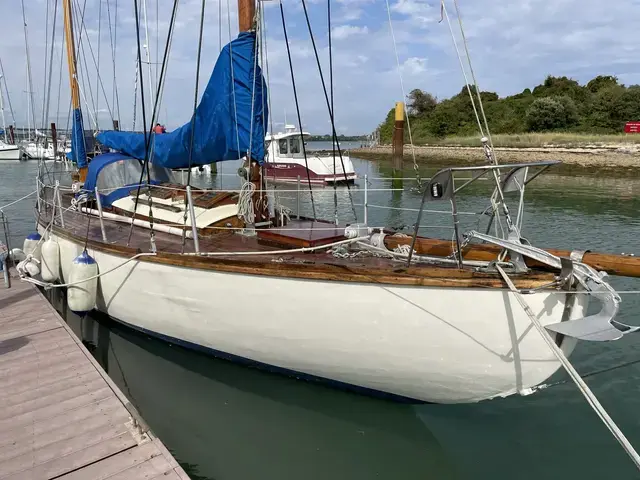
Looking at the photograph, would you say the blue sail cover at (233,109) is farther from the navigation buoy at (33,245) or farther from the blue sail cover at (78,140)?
the blue sail cover at (78,140)

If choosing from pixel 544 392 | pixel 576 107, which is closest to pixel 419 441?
pixel 544 392

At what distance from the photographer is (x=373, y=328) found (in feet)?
13.8

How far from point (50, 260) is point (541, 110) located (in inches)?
2004

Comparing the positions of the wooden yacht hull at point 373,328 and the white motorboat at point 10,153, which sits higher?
the white motorboat at point 10,153

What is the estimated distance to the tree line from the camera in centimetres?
4612

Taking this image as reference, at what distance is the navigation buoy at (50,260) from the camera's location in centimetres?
772

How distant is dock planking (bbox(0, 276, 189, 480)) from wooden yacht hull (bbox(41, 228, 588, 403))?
1.20 metres

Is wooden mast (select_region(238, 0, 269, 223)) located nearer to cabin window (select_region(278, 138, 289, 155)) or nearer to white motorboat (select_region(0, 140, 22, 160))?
cabin window (select_region(278, 138, 289, 155))

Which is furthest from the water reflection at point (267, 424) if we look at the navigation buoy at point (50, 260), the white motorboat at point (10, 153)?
the white motorboat at point (10, 153)

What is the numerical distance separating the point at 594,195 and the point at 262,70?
21.0 meters

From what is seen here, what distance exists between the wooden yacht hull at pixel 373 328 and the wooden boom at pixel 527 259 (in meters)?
0.34

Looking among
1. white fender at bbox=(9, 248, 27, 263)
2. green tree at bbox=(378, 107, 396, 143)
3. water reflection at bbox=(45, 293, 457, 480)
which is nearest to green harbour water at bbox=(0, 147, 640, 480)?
water reflection at bbox=(45, 293, 457, 480)

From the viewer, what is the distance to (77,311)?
654 centimetres

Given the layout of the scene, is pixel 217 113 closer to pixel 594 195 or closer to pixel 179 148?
pixel 179 148
